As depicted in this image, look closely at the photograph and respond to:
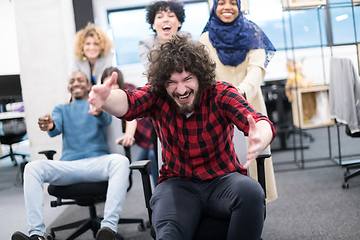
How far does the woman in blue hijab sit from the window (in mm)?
3696

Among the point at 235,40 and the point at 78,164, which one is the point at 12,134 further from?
the point at 235,40

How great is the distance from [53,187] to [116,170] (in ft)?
1.30

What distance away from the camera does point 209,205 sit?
121 centimetres

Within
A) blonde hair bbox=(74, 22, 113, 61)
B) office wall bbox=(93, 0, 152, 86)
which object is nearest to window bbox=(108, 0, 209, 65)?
office wall bbox=(93, 0, 152, 86)

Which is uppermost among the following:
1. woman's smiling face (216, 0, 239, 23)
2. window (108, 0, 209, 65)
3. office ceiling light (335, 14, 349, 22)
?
window (108, 0, 209, 65)

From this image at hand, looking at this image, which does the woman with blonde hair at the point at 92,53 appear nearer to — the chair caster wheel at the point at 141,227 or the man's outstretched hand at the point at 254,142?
the chair caster wheel at the point at 141,227

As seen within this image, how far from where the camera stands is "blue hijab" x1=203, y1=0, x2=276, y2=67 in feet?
Result: 5.85

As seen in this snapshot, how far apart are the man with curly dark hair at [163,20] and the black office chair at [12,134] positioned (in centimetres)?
96

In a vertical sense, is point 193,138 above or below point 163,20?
below

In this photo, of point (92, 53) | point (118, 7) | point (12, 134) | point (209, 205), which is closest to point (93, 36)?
point (92, 53)

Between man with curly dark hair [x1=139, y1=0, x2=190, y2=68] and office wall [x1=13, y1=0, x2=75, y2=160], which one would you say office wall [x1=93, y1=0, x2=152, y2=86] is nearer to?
office wall [x1=13, y1=0, x2=75, y2=160]

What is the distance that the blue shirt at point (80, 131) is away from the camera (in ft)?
6.73

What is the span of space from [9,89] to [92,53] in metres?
0.69

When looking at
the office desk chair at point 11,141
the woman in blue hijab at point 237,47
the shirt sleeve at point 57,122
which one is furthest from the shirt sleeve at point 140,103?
the office desk chair at point 11,141
